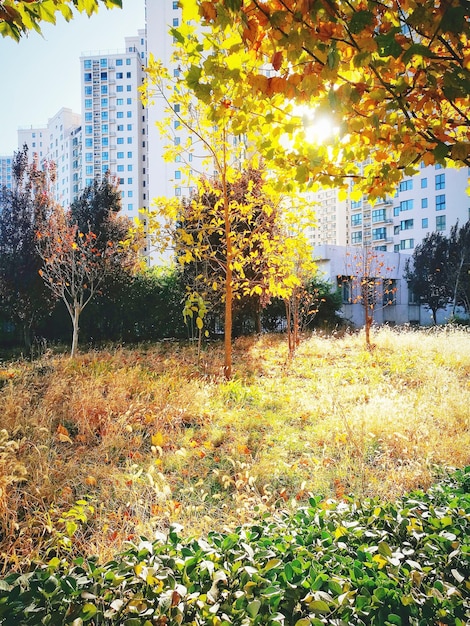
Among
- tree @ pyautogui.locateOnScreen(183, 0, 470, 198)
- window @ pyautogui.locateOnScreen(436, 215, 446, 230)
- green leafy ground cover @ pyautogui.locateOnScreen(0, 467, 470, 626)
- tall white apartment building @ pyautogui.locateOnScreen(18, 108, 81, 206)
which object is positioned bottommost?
green leafy ground cover @ pyautogui.locateOnScreen(0, 467, 470, 626)

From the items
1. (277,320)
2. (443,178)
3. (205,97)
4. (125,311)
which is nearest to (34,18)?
(205,97)

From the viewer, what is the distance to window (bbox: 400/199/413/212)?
158 feet

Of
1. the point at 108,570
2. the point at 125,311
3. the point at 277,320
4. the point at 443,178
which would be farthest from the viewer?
the point at 443,178

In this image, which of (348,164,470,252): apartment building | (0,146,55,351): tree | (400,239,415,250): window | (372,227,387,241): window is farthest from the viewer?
(372,227,387,241): window

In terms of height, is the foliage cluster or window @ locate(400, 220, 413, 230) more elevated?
window @ locate(400, 220, 413, 230)

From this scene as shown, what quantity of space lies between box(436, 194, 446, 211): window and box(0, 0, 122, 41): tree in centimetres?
4826

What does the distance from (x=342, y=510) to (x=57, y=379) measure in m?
5.19

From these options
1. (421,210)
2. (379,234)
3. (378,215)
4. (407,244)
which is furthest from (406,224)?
(378,215)

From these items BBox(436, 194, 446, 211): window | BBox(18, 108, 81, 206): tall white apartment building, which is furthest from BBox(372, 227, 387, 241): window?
BBox(18, 108, 81, 206): tall white apartment building

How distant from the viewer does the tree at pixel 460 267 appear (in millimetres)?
28250

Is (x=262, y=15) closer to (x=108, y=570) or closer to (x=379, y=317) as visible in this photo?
(x=108, y=570)

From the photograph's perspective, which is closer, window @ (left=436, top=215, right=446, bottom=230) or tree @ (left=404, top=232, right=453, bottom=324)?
tree @ (left=404, top=232, right=453, bottom=324)

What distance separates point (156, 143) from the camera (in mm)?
56656

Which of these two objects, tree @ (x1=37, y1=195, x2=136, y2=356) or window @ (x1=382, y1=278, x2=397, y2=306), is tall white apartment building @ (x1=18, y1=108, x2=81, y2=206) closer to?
window @ (x1=382, y1=278, x2=397, y2=306)
